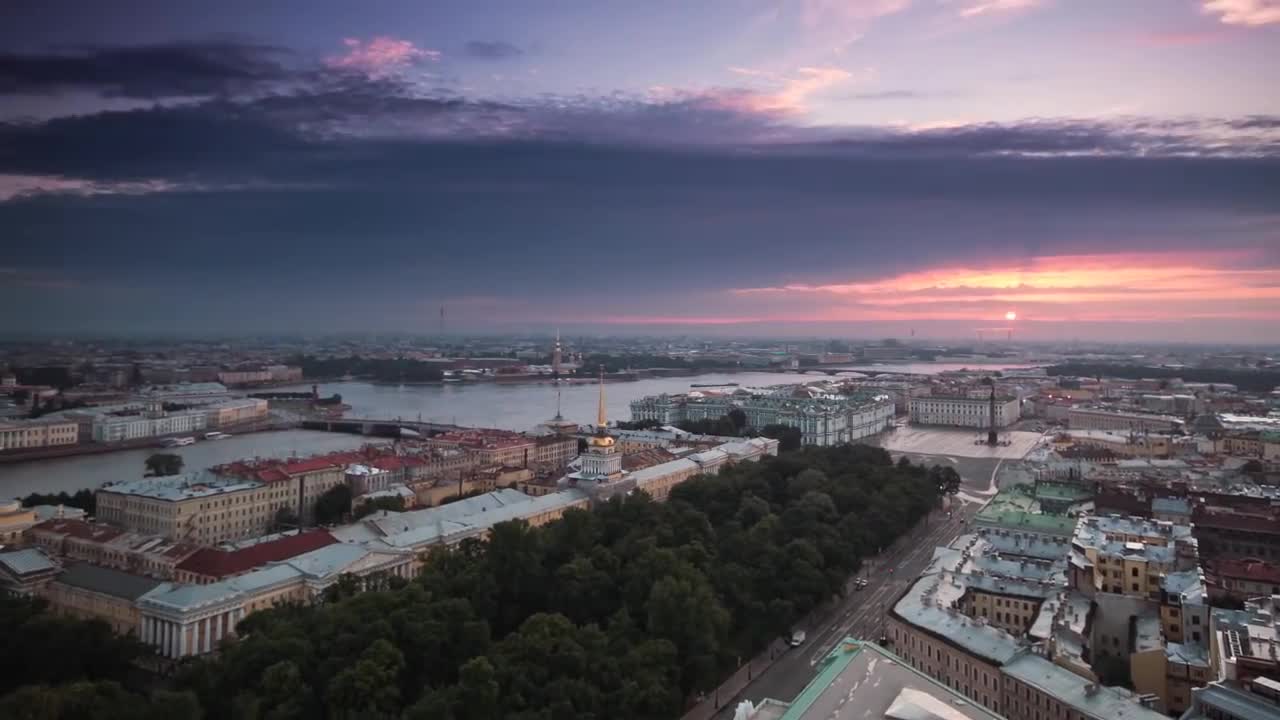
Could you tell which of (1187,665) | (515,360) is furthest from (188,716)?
(515,360)

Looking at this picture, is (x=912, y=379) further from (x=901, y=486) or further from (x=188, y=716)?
(x=188, y=716)

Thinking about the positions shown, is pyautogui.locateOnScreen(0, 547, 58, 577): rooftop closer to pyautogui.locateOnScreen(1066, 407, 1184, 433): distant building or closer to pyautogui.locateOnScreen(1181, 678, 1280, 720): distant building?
pyautogui.locateOnScreen(1181, 678, 1280, 720): distant building

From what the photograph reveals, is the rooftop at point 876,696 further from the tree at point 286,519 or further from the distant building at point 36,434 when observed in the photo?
the distant building at point 36,434

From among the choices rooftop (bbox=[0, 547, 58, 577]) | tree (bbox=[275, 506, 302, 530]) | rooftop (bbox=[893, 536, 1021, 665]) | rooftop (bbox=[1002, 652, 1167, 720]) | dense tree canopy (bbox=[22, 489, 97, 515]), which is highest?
rooftop (bbox=[1002, 652, 1167, 720])

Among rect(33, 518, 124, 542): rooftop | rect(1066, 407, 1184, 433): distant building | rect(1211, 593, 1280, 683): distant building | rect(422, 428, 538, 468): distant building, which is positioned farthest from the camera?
rect(1066, 407, 1184, 433): distant building

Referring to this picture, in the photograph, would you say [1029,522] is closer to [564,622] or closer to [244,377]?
[564,622]

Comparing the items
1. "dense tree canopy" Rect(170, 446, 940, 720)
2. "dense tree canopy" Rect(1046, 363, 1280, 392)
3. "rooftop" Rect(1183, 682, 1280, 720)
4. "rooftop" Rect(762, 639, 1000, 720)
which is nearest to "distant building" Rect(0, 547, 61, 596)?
"dense tree canopy" Rect(170, 446, 940, 720)

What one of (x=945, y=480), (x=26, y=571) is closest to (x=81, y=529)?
(x=26, y=571)
